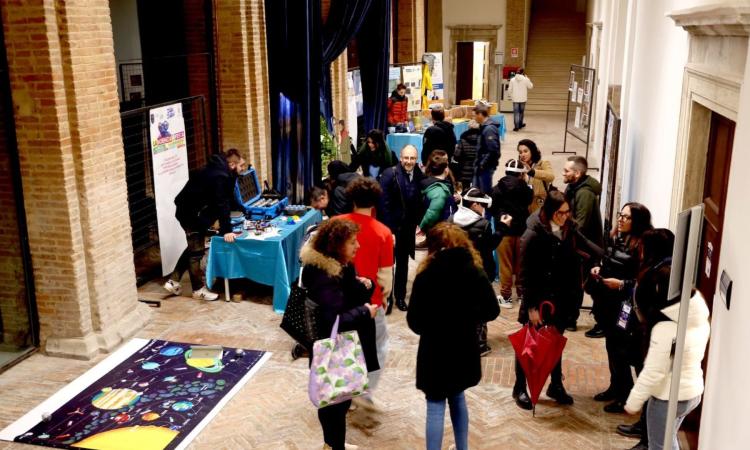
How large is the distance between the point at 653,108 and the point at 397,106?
340 inches

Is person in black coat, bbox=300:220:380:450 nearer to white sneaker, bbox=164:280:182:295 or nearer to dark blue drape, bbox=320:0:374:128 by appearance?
white sneaker, bbox=164:280:182:295

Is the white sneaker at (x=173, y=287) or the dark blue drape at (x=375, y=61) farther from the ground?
the dark blue drape at (x=375, y=61)

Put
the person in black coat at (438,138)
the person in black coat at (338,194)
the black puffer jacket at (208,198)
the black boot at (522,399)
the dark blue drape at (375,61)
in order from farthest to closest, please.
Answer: the dark blue drape at (375,61)
the person in black coat at (438,138)
the black puffer jacket at (208,198)
the person in black coat at (338,194)
the black boot at (522,399)

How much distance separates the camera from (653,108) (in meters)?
6.90

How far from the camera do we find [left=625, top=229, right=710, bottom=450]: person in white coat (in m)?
3.75

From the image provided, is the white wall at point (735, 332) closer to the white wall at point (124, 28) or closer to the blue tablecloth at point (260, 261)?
the blue tablecloth at point (260, 261)

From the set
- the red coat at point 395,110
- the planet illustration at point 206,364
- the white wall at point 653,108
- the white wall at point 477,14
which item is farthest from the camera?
the white wall at point 477,14

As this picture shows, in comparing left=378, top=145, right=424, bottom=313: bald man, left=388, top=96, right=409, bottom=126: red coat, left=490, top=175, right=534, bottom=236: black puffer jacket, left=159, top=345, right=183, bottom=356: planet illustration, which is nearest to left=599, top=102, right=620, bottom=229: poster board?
left=490, top=175, right=534, bottom=236: black puffer jacket

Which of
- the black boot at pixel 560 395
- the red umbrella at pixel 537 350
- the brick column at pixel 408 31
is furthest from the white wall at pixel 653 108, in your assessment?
the brick column at pixel 408 31

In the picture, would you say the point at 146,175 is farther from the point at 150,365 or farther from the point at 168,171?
the point at 150,365

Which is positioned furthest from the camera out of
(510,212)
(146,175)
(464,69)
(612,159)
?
(464,69)

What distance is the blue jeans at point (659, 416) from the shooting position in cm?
397

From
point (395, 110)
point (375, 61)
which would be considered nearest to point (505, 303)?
point (375, 61)

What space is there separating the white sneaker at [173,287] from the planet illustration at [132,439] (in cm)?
288
